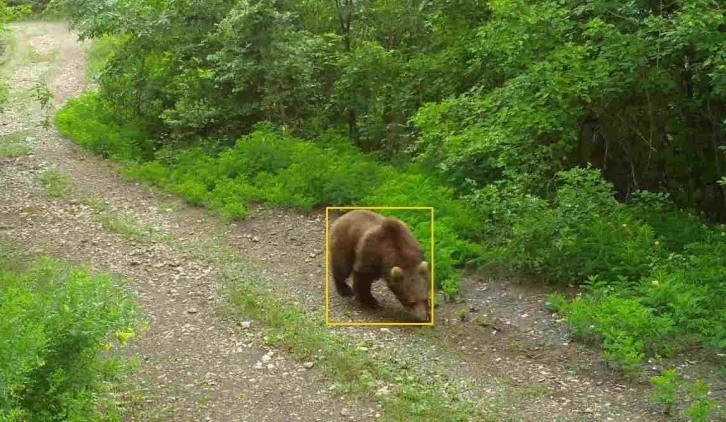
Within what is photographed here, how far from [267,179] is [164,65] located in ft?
13.8

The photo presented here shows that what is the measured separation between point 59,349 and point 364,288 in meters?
3.54

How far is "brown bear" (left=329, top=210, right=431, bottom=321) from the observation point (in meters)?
7.93

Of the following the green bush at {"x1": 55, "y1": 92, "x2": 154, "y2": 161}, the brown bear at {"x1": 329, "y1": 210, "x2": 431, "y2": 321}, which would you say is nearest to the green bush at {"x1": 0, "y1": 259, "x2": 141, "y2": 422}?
the brown bear at {"x1": 329, "y1": 210, "x2": 431, "y2": 321}

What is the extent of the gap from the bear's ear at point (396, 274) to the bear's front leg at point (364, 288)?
44 cm

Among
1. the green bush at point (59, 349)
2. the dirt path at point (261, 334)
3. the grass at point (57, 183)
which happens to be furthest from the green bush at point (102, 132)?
the green bush at point (59, 349)

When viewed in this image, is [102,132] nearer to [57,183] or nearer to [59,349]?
[57,183]

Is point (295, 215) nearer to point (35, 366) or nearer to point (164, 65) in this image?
point (164, 65)

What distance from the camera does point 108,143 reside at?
14750mm

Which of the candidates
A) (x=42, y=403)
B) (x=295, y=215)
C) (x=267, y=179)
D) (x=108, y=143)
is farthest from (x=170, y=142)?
(x=42, y=403)

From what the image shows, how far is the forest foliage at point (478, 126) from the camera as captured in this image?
8.57 meters

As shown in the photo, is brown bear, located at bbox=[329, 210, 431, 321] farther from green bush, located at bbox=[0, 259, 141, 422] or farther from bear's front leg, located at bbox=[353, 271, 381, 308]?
green bush, located at bbox=[0, 259, 141, 422]

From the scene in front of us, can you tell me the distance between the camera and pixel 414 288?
26.0 ft

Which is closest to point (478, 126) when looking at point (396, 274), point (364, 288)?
point (364, 288)

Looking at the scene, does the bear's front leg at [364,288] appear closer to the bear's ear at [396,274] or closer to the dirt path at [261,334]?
the dirt path at [261,334]
